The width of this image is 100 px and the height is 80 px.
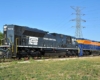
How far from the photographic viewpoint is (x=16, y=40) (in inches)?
882

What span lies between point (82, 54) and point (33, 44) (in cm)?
1732

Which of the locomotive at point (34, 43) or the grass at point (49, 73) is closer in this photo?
the grass at point (49, 73)

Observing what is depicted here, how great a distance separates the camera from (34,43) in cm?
2547

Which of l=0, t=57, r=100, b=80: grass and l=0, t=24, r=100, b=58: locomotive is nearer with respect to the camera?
l=0, t=57, r=100, b=80: grass

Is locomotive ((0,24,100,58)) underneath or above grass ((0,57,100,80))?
above

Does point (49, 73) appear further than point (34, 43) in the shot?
No

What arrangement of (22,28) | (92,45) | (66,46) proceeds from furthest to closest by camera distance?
(92,45), (66,46), (22,28)

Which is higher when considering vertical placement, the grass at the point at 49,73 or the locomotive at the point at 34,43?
the locomotive at the point at 34,43

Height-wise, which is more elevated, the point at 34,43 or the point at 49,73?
the point at 34,43

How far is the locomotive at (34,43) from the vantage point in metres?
22.4

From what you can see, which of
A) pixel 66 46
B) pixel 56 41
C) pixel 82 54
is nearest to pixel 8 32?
pixel 56 41

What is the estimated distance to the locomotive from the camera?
22438mm

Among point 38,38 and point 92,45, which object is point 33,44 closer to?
point 38,38

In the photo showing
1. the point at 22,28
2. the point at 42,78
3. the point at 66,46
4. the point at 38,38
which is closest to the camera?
the point at 42,78
